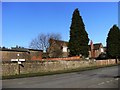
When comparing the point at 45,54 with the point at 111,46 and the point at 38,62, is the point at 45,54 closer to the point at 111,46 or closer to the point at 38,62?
the point at 111,46

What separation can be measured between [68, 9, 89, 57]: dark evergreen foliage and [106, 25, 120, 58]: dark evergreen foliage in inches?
750

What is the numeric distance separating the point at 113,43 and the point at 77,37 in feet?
73.3

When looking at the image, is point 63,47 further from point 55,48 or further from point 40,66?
point 40,66

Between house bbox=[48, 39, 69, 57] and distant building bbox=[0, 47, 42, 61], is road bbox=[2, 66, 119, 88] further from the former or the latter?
house bbox=[48, 39, 69, 57]

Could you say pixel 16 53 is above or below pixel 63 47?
below

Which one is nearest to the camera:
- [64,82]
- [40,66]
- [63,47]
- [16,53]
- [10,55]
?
[64,82]

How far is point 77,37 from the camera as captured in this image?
71688 mm

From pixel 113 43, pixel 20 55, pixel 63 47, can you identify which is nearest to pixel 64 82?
pixel 20 55

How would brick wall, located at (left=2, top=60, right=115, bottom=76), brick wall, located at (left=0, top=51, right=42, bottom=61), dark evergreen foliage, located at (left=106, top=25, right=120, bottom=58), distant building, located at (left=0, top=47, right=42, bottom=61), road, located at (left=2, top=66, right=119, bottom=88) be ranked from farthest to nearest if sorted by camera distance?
dark evergreen foliage, located at (left=106, top=25, right=120, bottom=58) → distant building, located at (left=0, top=47, right=42, bottom=61) → brick wall, located at (left=0, top=51, right=42, bottom=61) → brick wall, located at (left=2, top=60, right=115, bottom=76) → road, located at (left=2, top=66, right=119, bottom=88)

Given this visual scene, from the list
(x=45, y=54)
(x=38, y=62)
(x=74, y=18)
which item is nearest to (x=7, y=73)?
(x=38, y=62)

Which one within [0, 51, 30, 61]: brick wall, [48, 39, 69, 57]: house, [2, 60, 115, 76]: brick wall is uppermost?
[48, 39, 69, 57]: house

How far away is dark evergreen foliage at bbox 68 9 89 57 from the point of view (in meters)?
70.6

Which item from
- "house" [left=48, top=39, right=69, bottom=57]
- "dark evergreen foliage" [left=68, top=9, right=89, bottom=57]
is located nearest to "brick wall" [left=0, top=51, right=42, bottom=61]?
"house" [left=48, top=39, right=69, bottom=57]

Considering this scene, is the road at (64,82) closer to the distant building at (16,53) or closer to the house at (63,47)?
the distant building at (16,53)
